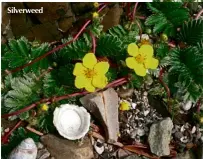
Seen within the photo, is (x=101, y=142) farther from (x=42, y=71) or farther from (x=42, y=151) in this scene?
(x=42, y=71)

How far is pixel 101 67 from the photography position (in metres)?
2.84

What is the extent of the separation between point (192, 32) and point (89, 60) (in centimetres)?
64

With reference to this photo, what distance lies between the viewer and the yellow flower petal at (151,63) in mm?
2879

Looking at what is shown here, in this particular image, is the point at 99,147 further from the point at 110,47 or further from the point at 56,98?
the point at 110,47

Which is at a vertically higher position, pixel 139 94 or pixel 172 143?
pixel 139 94

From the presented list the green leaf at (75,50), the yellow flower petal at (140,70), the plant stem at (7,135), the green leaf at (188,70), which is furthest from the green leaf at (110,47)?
the plant stem at (7,135)

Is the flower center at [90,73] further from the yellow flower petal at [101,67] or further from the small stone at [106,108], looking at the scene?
the small stone at [106,108]

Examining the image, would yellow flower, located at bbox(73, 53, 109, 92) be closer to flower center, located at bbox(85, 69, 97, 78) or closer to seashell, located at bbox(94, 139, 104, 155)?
flower center, located at bbox(85, 69, 97, 78)

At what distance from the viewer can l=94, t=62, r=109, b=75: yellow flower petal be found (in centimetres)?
284

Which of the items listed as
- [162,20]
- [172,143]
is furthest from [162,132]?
[162,20]

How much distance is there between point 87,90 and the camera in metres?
2.88

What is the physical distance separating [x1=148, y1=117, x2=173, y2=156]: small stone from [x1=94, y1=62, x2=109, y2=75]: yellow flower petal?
44 cm

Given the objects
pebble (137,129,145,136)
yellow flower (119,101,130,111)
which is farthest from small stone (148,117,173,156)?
yellow flower (119,101,130,111)

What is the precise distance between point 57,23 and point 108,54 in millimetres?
369
